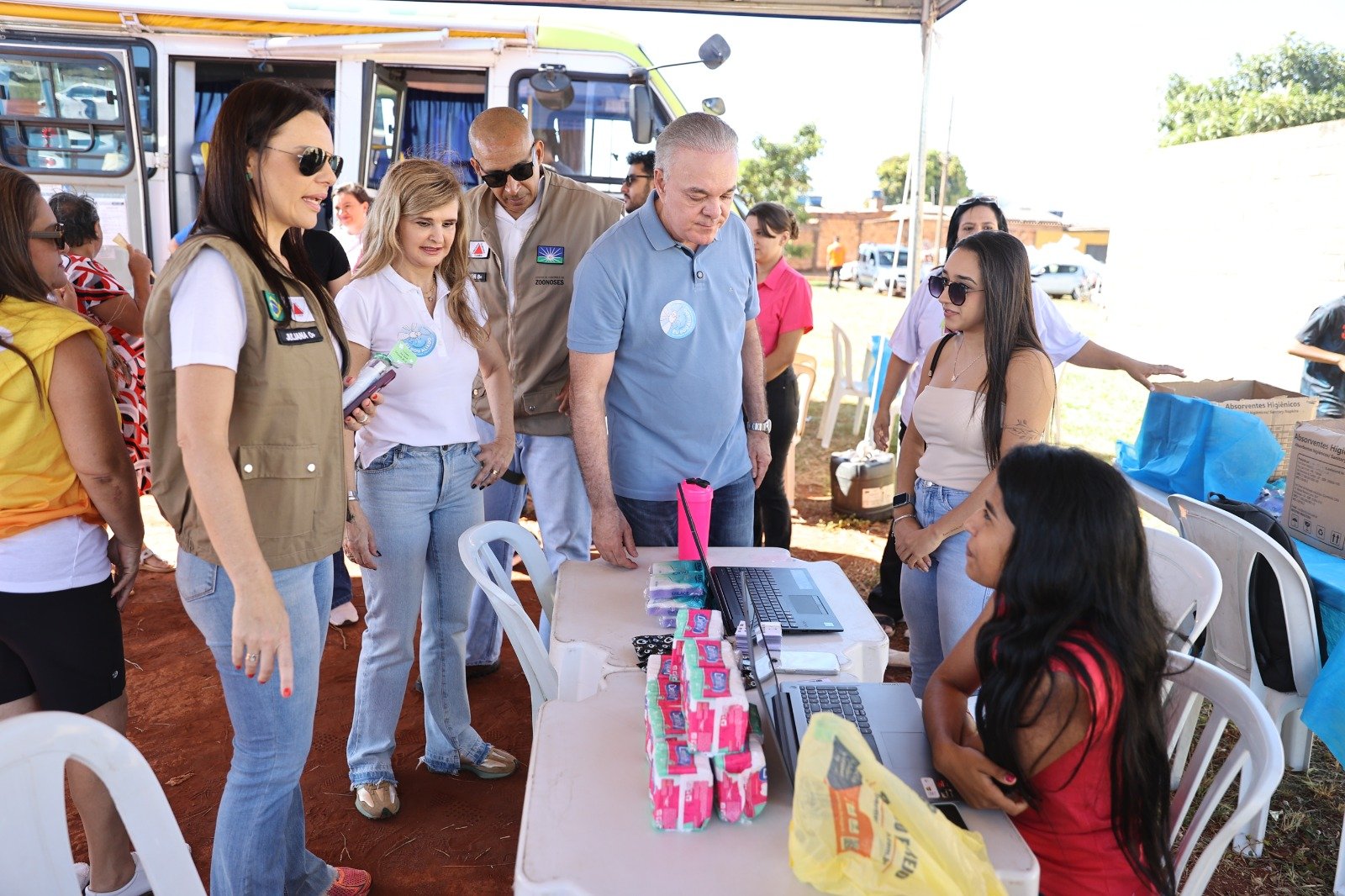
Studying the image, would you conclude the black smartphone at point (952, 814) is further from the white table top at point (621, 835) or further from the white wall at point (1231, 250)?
the white wall at point (1231, 250)

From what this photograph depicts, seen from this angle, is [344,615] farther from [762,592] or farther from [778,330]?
[762,592]

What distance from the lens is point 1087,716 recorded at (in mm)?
1389

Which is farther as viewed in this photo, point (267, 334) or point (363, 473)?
point (363, 473)

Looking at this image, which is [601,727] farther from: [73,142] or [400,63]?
[73,142]

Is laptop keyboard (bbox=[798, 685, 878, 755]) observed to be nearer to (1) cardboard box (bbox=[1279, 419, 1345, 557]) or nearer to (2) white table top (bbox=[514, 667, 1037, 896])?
(2) white table top (bbox=[514, 667, 1037, 896])

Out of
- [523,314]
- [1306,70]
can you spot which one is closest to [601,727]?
[523,314]

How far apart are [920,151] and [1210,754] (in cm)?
433

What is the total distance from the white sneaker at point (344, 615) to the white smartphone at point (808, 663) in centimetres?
285

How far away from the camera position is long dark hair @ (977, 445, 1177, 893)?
1.42 meters

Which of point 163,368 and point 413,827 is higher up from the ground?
point 163,368

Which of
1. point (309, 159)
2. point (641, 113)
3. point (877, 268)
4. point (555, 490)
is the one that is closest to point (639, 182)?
point (641, 113)

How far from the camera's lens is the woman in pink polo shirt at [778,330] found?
14.6 ft

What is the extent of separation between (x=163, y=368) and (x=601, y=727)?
0.97m

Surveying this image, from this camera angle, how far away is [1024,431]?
227 centimetres
